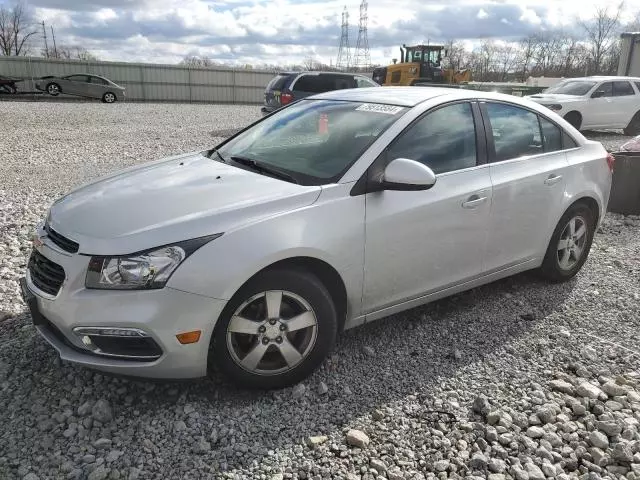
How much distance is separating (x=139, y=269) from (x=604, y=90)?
15944 millimetres

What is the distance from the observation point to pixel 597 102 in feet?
49.9

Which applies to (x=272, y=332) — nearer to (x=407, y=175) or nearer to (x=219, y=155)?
(x=407, y=175)

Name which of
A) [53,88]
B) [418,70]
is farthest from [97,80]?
[418,70]

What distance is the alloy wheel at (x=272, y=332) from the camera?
113 inches

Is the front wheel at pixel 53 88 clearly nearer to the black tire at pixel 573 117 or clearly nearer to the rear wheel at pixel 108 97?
the rear wheel at pixel 108 97

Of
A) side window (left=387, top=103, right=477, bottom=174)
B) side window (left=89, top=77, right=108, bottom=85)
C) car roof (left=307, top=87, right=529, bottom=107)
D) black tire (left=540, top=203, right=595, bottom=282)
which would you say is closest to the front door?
side window (left=387, top=103, right=477, bottom=174)

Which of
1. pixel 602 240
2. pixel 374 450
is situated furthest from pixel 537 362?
pixel 602 240

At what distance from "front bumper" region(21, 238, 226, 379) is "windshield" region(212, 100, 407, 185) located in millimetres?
1017

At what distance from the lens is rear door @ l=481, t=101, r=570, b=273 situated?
3934 millimetres

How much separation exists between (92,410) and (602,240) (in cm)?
550

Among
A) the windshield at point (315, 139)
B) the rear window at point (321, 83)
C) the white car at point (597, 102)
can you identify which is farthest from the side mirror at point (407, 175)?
the white car at point (597, 102)

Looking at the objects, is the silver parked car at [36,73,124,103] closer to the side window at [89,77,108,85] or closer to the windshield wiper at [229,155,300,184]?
the side window at [89,77,108,85]

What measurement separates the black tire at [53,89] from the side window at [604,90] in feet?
78.6

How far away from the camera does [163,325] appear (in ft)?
8.66
